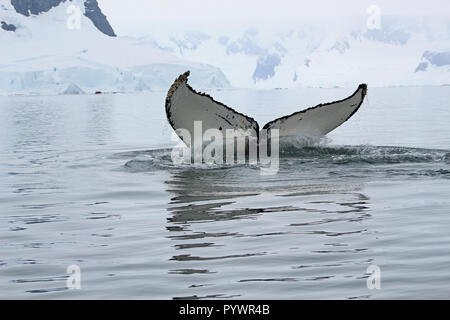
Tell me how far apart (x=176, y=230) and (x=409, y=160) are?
4.97 m

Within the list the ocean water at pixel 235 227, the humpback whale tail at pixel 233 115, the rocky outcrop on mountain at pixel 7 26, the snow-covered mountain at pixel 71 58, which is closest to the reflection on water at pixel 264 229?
the ocean water at pixel 235 227

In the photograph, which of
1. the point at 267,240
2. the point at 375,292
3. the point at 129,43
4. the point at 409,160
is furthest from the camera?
the point at 129,43

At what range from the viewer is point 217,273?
15.2 feet

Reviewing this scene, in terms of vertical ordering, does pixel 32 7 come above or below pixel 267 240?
above

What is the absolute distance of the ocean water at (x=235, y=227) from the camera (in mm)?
4422

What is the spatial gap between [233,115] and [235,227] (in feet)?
9.15

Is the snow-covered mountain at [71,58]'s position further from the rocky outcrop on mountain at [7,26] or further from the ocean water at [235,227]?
the ocean water at [235,227]

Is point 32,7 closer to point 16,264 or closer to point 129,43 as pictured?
point 129,43

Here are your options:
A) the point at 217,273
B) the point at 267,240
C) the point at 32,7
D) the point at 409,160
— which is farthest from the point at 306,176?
the point at 32,7

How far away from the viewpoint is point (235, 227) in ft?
19.7

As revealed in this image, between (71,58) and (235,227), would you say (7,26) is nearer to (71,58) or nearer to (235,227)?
(71,58)

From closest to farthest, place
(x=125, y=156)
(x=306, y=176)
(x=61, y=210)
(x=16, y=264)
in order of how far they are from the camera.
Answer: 1. (x=16, y=264)
2. (x=61, y=210)
3. (x=306, y=176)
4. (x=125, y=156)

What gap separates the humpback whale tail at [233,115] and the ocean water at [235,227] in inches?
21.8

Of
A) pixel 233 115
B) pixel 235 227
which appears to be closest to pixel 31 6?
pixel 233 115
